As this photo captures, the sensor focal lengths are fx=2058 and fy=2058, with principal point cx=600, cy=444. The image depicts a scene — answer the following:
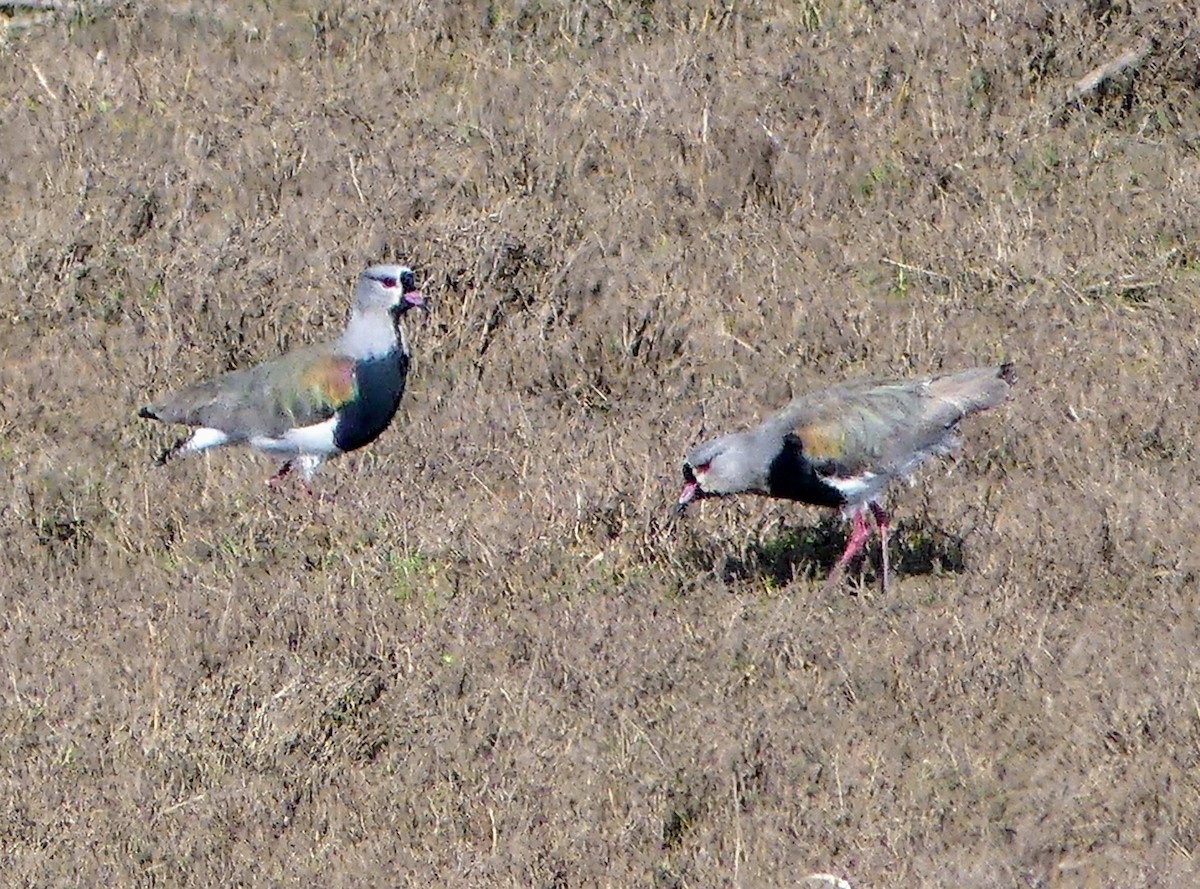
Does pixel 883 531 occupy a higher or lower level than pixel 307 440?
higher

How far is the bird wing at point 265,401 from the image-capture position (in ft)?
33.0

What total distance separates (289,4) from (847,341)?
18.3ft

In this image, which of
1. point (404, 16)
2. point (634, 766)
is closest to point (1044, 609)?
point (634, 766)

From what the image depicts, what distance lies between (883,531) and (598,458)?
1.59 metres

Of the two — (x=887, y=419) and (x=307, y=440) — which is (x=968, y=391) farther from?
(x=307, y=440)

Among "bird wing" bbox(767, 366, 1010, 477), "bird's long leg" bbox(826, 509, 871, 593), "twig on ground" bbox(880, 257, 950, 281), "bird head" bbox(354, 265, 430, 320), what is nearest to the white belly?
"bird head" bbox(354, 265, 430, 320)

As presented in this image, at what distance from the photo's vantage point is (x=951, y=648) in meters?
7.64

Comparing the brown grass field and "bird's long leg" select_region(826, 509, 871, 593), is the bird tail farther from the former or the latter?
"bird's long leg" select_region(826, 509, 871, 593)

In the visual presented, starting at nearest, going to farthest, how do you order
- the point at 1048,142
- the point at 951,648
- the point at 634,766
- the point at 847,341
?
the point at 634,766 → the point at 951,648 → the point at 847,341 → the point at 1048,142

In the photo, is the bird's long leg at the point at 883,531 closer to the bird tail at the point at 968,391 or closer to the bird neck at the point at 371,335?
the bird tail at the point at 968,391

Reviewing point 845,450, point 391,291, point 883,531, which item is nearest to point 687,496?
point 845,450

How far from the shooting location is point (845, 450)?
8.81m

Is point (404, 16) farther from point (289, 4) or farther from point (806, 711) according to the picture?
point (806, 711)

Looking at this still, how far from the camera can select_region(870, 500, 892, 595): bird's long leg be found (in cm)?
841
